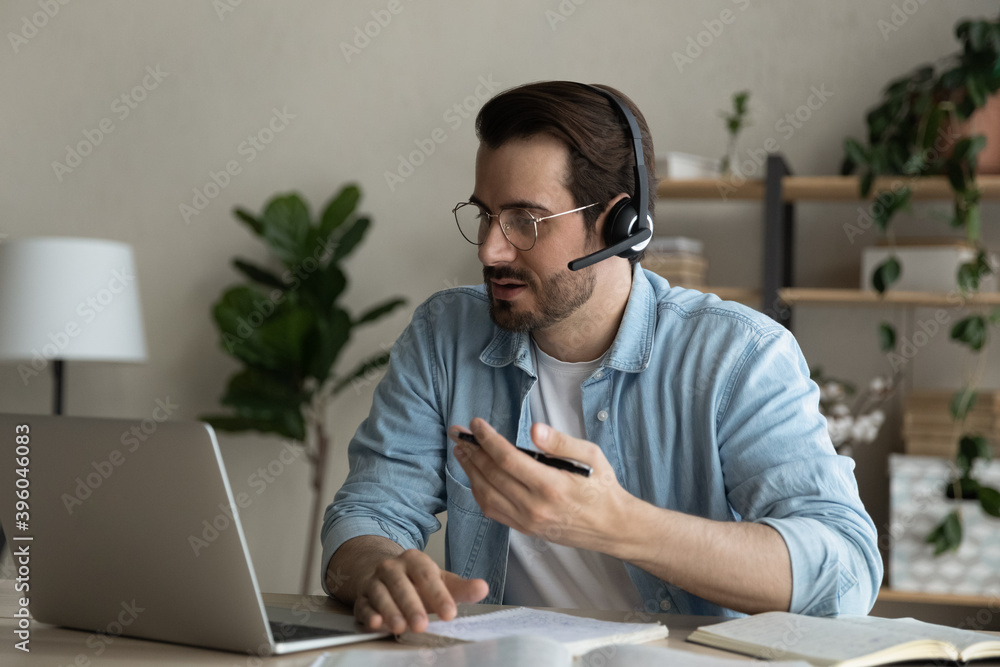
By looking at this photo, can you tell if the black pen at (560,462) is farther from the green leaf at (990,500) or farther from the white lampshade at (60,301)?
the white lampshade at (60,301)

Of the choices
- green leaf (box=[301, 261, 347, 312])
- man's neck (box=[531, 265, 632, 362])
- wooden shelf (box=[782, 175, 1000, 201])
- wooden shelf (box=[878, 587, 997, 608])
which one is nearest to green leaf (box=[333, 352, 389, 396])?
green leaf (box=[301, 261, 347, 312])

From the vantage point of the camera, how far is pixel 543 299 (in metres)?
1.41

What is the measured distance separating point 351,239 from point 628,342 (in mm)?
1751

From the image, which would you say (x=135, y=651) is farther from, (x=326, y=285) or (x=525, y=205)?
(x=326, y=285)

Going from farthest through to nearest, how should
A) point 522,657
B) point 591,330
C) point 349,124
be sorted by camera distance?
1. point 349,124
2. point 591,330
3. point 522,657

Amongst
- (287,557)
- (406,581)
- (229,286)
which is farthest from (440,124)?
(406,581)

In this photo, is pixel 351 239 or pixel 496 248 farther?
pixel 351 239

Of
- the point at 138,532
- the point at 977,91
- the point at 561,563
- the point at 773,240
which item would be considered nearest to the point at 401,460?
the point at 561,563

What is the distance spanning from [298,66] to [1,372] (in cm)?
155

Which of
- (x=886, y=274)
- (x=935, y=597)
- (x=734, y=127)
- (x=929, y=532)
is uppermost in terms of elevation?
(x=734, y=127)

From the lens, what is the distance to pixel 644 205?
1405 millimetres

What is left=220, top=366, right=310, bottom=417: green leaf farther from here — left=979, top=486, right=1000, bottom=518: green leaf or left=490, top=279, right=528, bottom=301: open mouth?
left=979, top=486, right=1000, bottom=518: green leaf

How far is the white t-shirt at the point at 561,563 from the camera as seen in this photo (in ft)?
4.37

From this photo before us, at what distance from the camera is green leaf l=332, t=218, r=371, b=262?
2.96 metres
